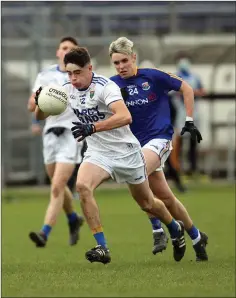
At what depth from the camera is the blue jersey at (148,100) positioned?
35.4ft

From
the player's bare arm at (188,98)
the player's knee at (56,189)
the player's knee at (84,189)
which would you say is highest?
the player's bare arm at (188,98)

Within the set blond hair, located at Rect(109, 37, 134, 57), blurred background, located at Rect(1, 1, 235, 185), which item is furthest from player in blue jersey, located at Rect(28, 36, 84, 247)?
blurred background, located at Rect(1, 1, 235, 185)

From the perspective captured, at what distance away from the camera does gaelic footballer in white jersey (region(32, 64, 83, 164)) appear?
43.0 ft

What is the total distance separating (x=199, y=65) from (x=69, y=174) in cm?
1140

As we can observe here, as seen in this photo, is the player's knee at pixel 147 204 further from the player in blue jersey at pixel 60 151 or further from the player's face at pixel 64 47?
the player's face at pixel 64 47

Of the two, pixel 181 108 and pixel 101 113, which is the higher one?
pixel 101 113

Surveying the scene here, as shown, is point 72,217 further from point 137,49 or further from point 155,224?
point 137,49

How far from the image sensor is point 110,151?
33.2 ft

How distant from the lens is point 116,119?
31.6 ft

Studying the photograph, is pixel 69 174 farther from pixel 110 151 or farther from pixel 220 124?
pixel 220 124

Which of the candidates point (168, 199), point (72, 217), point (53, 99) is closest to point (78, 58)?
point (53, 99)

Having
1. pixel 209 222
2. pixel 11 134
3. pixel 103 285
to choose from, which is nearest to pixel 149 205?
pixel 103 285

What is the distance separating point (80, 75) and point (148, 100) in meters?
1.15

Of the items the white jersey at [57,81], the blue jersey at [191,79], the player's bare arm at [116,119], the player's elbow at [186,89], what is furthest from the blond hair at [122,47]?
the blue jersey at [191,79]
